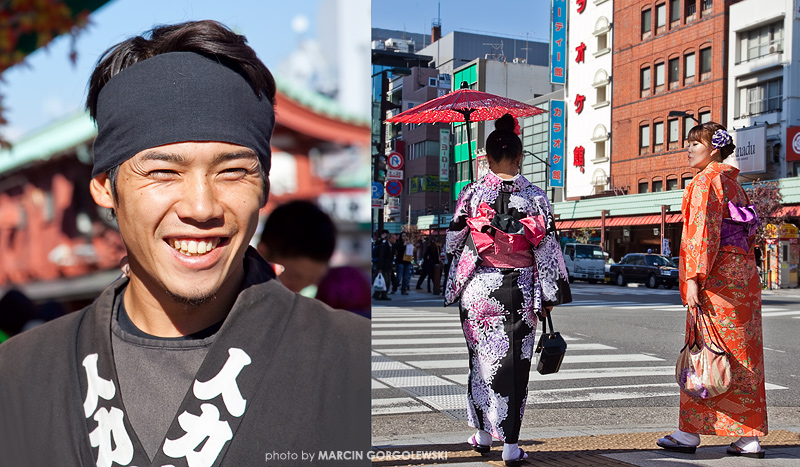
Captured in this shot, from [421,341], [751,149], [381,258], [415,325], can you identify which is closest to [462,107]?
[421,341]

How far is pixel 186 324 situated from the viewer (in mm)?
1692

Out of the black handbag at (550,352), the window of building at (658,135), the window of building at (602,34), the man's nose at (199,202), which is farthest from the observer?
the window of building at (658,135)

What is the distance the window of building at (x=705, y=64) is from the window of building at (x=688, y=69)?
1.06 ft

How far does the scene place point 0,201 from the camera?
1.76m

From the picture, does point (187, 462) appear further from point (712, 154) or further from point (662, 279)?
point (662, 279)

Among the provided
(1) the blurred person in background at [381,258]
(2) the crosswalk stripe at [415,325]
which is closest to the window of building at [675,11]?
(1) the blurred person in background at [381,258]

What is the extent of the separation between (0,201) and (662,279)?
25.5 meters

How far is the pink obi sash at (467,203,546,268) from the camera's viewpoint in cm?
376

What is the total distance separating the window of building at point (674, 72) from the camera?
27812 millimetres

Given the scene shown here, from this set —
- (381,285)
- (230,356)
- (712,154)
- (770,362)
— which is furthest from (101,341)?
(381,285)

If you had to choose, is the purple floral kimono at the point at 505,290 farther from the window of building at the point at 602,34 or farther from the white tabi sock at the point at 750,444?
the window of building at the point at 602,34

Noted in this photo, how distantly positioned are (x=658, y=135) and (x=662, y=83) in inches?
121

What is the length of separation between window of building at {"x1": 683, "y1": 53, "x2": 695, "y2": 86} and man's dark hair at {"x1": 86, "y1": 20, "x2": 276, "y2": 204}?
28356 mm

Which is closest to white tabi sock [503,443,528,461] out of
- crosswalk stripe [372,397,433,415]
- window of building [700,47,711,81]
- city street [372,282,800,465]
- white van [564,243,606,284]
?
city street [372,282,800,465]
